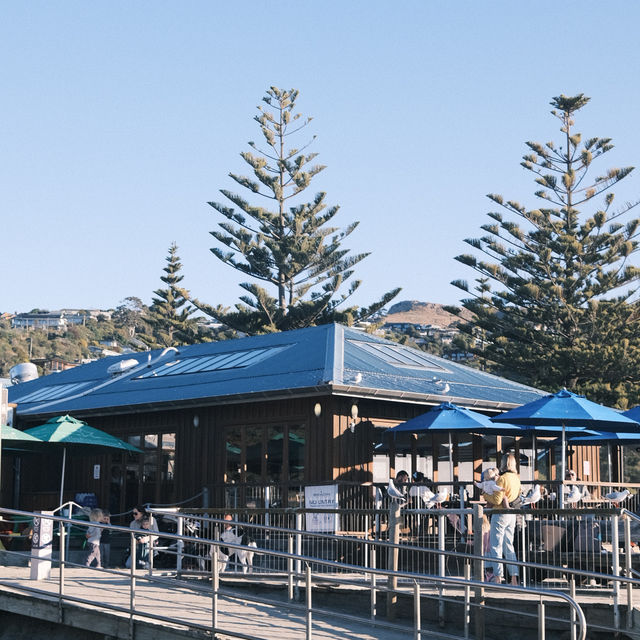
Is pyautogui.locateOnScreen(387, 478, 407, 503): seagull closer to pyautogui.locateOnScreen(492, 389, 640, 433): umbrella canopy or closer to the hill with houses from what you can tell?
pyautogui.locateOnScreen(492, 389, 640, 433): umbrella canopy

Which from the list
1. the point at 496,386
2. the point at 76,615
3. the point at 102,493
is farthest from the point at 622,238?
the point at 76,615

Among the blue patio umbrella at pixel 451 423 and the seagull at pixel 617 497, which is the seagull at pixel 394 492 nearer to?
the blue patio umbrella at pixel 451 423

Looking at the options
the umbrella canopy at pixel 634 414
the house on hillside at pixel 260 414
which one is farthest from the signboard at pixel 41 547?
the umbrella canopy at pixel 634 414

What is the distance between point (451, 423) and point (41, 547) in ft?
21.1

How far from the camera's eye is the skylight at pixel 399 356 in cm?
2075

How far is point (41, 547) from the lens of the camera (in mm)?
12570

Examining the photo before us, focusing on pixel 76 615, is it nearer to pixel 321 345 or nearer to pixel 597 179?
pixel 321 345

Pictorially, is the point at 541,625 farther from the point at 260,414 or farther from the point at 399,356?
the point at 399,356

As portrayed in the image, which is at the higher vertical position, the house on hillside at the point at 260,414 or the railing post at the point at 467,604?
the house on hillside at the point at 260,414

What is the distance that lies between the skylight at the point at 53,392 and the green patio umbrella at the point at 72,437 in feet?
15.7

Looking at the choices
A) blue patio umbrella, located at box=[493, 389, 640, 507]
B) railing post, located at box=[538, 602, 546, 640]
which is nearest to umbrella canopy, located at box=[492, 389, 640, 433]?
blue patio umbrella, located at box=[493, 389, 640, 507]

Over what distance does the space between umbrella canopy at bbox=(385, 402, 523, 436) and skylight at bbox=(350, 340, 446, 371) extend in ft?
12.6

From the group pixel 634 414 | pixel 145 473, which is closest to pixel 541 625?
pixel 634 414

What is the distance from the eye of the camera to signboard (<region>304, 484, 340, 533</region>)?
53.4 feet
